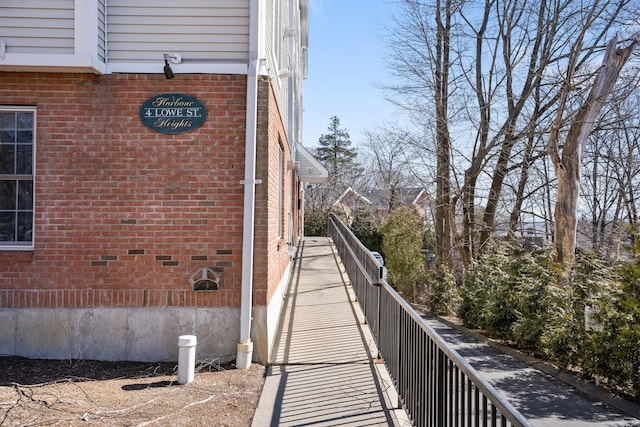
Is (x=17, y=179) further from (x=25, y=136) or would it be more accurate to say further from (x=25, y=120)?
(x=25, y=120)

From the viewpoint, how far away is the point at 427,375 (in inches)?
137

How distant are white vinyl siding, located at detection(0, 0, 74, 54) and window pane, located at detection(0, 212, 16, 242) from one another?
6.31 ft

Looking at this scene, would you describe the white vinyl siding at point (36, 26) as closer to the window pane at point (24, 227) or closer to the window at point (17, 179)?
the window at point (17, 179)

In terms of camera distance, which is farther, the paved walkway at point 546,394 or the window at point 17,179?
the paved walkway at point 546,394

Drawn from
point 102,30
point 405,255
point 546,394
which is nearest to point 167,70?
point 102,30

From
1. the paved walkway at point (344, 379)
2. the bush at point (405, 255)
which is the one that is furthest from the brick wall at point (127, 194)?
the bush at point (405, 255)

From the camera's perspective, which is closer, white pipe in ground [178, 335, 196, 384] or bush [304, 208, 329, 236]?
white pipe in ground [178, 335, 196, 384]

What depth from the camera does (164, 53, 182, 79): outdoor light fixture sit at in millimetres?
5824

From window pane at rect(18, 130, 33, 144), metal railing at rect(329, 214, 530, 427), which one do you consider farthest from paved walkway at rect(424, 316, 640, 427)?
window pane at rect(18, 130, 33, 144)

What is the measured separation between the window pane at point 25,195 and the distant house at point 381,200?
101 feet

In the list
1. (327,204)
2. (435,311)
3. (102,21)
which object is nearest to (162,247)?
(102,21)

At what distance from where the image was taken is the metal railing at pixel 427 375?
2.49 meters

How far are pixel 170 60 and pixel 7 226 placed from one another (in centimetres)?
280

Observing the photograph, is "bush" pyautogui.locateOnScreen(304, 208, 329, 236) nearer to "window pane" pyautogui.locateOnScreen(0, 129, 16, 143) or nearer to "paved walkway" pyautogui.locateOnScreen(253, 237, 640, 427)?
"paved walkway" pyautogui.locateOnScreen(253, 237, 640, 427)
